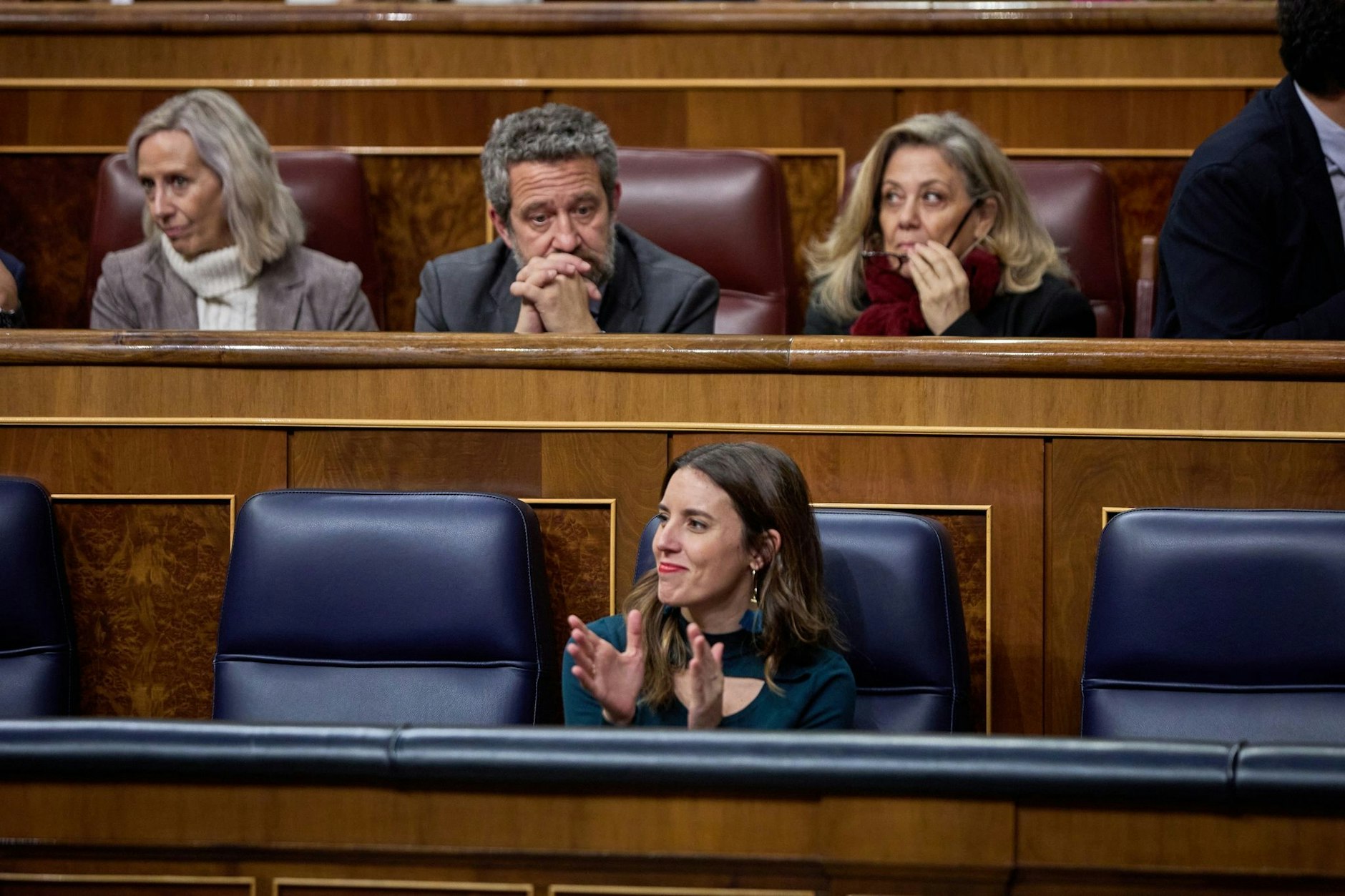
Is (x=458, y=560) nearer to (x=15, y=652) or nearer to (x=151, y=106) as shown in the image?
(x=15, y=652)

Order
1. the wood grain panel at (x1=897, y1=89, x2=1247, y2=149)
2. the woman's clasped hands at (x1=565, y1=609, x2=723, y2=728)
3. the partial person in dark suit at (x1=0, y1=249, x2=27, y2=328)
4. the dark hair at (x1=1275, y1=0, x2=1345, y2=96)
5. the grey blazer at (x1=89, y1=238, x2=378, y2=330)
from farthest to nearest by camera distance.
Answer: the wood grain panel at (x1=897, y1=89, x2=1247, y2=149) → the grey blazer at (x1=89, y1=238, x2=378, y2=330) → the partial person in dark suit at (x1=0, y1=249, x2=27, y2=328) → the dark hair at (x1=1275, y1=0, x2=1345, y2=96) → the woman's clasped hands at (x1=565, y1=609, x2=723, y2=728)

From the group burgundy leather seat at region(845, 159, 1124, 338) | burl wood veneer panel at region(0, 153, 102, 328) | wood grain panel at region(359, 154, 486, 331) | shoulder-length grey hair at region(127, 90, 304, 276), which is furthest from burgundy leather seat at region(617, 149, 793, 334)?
burl wood veneer panel at region(0, 153, 102, 328)

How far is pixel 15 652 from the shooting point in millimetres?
896

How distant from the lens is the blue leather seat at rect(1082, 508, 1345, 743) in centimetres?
79

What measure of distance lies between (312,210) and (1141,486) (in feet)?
2.68

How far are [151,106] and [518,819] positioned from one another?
3.78 feet

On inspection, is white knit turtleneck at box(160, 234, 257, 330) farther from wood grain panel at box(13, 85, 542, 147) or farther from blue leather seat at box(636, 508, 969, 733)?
blue leather seat at box(636, 508, 969, 733)

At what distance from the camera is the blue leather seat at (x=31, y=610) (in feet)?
2.90

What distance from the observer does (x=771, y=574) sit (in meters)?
0.79

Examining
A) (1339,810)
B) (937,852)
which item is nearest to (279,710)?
(937,852)

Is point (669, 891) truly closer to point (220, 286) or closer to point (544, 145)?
point (544, 145)

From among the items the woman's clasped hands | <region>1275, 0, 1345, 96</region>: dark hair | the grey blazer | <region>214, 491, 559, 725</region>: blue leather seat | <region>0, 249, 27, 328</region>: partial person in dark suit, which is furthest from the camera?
the grey blazer

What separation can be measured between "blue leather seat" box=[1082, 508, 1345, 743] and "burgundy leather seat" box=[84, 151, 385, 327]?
79 cm

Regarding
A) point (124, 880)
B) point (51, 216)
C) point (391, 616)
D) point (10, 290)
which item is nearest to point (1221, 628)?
point (391, 616)
